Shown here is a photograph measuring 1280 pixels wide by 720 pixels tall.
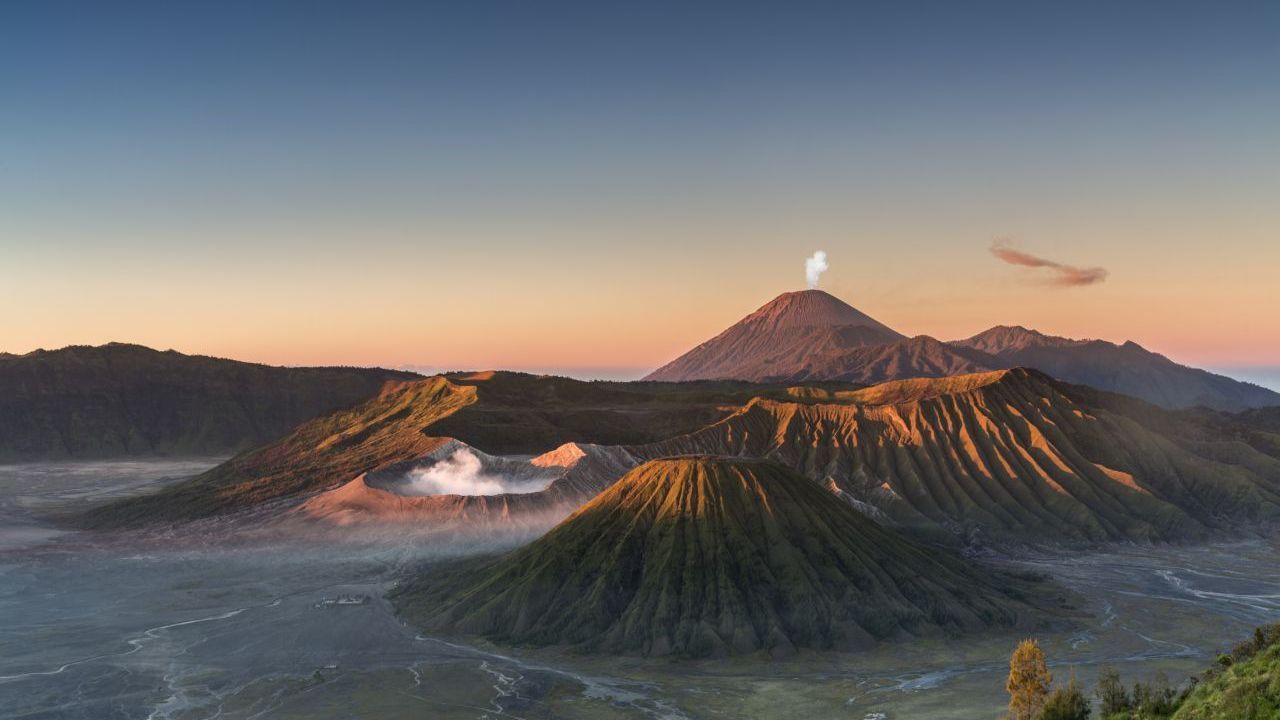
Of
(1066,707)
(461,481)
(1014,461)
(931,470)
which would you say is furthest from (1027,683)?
(461,481)

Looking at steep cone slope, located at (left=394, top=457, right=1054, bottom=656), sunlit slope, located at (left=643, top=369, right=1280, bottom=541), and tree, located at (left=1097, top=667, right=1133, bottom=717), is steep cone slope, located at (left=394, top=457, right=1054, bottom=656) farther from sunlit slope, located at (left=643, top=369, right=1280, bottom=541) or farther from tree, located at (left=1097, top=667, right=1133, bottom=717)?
sunlit slope, located at (left=643, top=369, right=1280, bottom=541)

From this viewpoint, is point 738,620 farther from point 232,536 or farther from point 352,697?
point 232,536

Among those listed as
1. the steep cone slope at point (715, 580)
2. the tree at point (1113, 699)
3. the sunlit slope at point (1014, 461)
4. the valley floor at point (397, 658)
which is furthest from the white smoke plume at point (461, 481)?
the tree at point (1113, 699)

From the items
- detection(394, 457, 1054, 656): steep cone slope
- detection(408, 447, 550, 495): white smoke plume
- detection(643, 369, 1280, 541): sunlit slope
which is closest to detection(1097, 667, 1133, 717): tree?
detection(394, 457, 1054, 656): steep cone slope

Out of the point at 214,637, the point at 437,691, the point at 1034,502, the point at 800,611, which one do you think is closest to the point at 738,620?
the point at 800,611

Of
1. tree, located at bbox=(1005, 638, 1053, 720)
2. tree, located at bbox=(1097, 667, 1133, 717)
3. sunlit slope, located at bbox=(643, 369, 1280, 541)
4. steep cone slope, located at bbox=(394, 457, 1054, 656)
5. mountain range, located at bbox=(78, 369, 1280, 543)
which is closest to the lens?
tree, located at bbox=(1097, 667, 1133, 717)

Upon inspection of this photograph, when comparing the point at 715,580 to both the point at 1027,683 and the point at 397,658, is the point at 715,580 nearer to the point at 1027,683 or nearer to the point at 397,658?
the point at 397,658

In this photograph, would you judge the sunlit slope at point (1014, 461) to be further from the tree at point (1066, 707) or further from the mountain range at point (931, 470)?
the tree at point (1066, 707)
